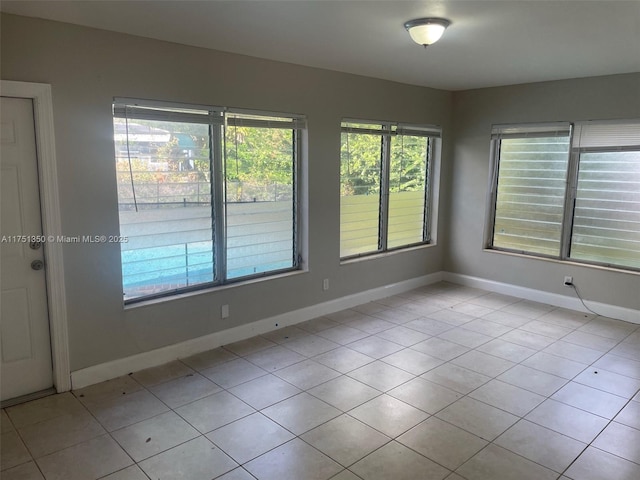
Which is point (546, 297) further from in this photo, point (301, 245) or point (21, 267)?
point (21, 267)

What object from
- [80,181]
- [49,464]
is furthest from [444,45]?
[49,464]

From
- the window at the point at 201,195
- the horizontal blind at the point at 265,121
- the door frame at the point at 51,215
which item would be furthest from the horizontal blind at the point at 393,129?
the door frame at the point at 51,215

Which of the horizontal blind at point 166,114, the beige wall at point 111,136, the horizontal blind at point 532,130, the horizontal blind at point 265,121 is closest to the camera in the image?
the beige wall at point 111,136

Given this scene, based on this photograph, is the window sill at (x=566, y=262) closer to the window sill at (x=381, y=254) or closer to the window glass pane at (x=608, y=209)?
the window glass pane at (x=608, y=209)

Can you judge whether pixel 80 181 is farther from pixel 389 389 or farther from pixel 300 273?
pixel 389 389

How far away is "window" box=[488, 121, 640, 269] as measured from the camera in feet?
15.1

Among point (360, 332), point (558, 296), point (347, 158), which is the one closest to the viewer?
point (360, 332)

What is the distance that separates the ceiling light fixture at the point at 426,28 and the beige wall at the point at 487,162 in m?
2.65

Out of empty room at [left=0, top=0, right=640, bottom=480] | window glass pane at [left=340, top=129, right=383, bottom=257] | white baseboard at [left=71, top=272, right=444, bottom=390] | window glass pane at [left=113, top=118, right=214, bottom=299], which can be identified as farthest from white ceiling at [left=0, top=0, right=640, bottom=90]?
white baseboard at [left=71, top=272, right=444, bottom=390]

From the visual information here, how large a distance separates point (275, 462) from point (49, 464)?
3.93 ft

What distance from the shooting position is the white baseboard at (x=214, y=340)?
330 centimetres

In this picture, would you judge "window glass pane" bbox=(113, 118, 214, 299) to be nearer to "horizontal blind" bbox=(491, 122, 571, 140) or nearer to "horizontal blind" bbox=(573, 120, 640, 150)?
"horizontal blind" bbox=(491, 122, 571, 140)

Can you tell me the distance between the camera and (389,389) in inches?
128

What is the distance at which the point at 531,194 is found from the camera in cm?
532
